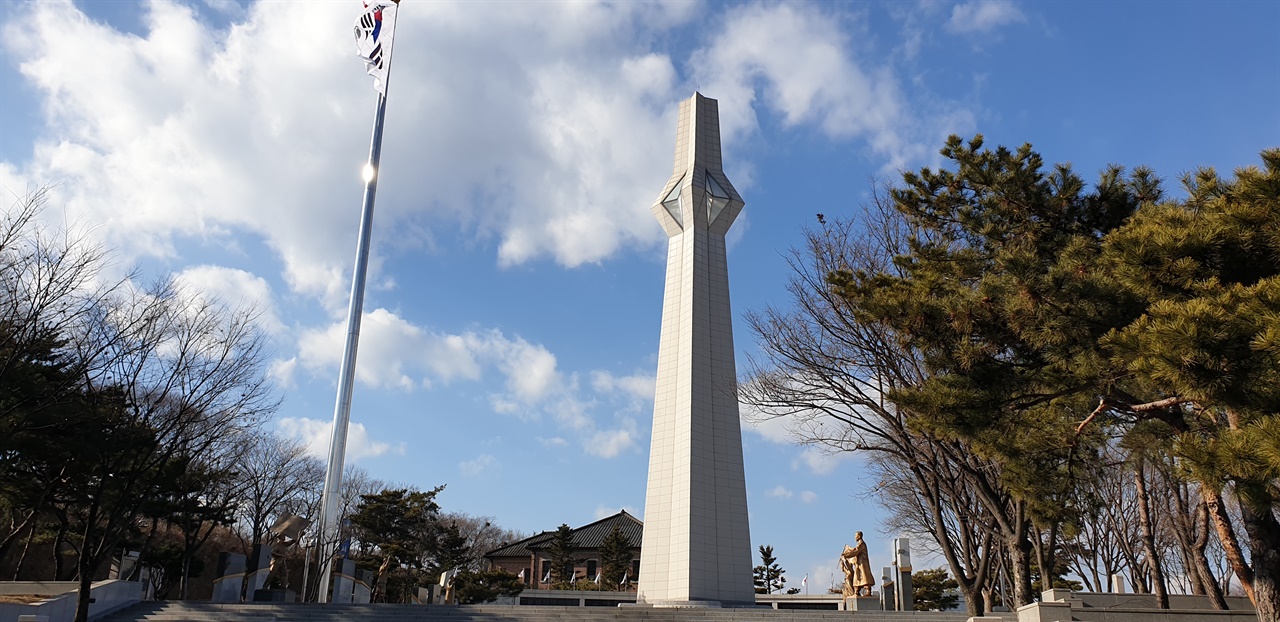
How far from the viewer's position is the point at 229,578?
23500 millimetres

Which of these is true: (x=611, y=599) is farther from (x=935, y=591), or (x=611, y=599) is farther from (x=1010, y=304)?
(x=1010, y=304)

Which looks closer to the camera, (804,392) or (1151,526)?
(804,392)

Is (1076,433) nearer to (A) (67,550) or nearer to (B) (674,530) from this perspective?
(B) (674,530)

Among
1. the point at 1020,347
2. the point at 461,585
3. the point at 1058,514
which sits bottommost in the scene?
the point at 461,585

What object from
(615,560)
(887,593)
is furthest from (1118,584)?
(615,560)

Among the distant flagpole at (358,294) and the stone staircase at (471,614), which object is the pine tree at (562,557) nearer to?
the distant flagpole at (358,294)

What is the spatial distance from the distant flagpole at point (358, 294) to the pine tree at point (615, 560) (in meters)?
16.6

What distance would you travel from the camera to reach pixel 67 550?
29.1 m

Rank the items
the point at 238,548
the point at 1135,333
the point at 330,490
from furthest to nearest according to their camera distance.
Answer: the point at 238,548, the point at 330,490, the point at 1135,333

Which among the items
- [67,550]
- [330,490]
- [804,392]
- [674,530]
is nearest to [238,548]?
[67,550]

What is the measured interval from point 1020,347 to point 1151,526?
13969mm

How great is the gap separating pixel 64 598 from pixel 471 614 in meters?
8.33

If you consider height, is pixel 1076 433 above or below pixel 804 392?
below

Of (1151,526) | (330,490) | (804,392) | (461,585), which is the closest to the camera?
(804,392)
